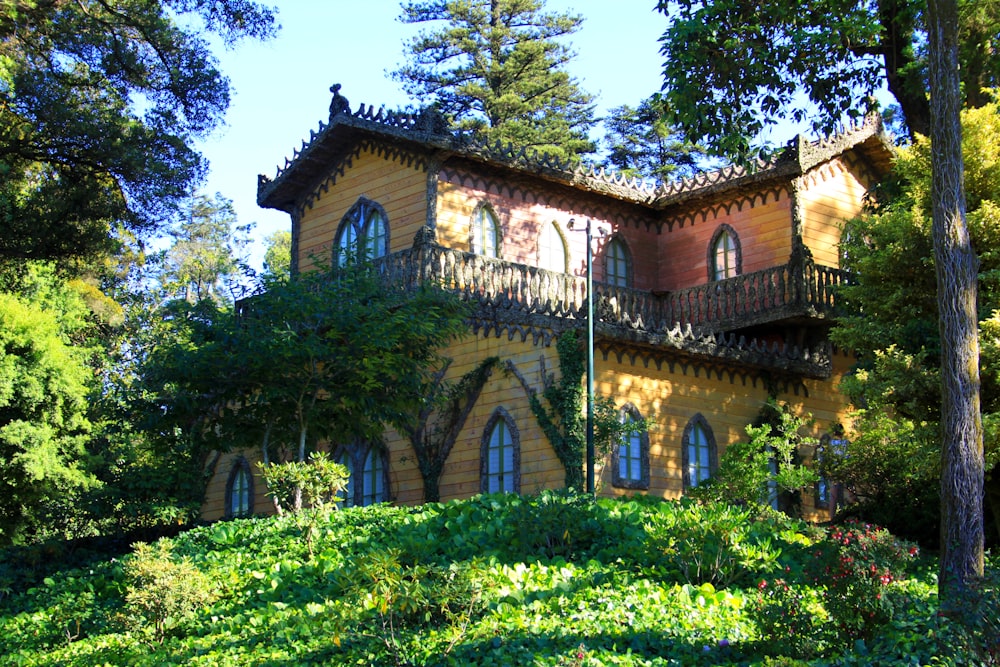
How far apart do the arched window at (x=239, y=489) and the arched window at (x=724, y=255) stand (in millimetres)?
11655

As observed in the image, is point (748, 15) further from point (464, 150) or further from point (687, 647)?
point (687, 647)

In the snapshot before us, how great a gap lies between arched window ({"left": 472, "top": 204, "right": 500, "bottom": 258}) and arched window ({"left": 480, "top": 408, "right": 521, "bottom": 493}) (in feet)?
16.6

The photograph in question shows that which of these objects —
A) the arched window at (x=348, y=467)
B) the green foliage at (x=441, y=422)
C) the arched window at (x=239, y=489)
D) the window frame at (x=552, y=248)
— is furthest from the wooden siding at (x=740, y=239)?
the arched window at (x=239, y=489)

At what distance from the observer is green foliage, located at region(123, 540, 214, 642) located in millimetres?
14148

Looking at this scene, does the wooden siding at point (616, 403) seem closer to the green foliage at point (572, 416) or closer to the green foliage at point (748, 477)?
the green foliage at point (572, 416)

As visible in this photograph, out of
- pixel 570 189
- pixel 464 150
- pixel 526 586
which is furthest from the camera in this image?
pixel 570 189

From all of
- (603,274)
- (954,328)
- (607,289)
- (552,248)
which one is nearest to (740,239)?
(603,274)

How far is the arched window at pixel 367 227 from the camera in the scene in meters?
27.6

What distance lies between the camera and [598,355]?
883 inches

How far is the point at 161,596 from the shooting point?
46.4 ft

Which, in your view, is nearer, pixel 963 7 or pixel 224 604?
pixel 224 604

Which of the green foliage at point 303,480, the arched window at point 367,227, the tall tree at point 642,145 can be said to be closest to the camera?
the green foliage at point 303,480

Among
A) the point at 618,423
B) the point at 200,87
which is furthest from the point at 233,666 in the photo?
the point at 200,87

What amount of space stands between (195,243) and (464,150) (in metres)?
30.3
